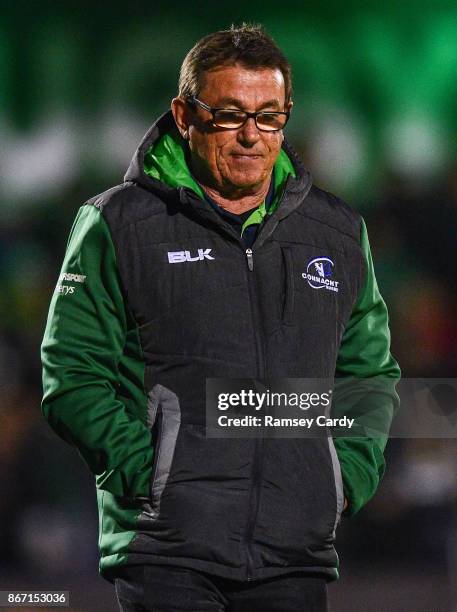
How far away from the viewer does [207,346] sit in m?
2.43

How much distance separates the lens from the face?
2547 mm

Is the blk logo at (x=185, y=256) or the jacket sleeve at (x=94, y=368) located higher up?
the blk logo at (x=185, y=256)

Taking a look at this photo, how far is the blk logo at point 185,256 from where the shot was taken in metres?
2.49

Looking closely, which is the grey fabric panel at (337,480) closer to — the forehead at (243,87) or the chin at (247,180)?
the chin at (247,180)

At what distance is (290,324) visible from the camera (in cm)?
250

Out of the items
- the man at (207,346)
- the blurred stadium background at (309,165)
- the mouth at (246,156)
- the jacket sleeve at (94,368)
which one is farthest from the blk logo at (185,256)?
the blurred stadium background at (309,165)

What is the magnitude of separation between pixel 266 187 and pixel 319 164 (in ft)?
7.79

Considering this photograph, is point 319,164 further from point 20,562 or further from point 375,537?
point 20,562

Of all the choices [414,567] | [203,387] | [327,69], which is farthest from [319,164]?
[203,387]

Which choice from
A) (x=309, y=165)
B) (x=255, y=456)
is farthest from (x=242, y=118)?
(x=309, y=165)

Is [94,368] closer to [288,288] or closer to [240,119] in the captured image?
[288,288]

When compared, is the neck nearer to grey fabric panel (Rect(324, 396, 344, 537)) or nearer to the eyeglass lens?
the eyeglass lens

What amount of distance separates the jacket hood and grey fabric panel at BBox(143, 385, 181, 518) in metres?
0.44

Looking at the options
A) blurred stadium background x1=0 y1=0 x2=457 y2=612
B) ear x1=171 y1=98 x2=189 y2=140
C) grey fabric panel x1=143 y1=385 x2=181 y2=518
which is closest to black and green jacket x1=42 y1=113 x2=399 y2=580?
grey fabric panel x1=143 y1=385 x2=181 y2=518
